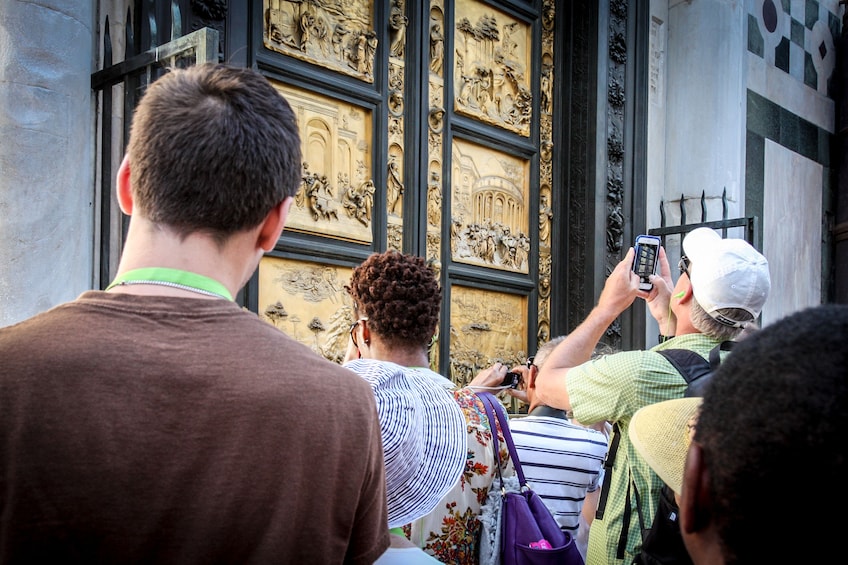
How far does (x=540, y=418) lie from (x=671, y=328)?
0.61m

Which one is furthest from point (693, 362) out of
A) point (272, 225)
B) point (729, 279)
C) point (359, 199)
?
point (359, 199)

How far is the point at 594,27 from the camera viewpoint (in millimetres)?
7344

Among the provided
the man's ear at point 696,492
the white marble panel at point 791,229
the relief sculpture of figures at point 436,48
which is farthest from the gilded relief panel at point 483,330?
the man's ear at point 696,492

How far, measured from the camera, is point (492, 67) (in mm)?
7051

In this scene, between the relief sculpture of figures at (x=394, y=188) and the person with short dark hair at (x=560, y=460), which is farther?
the relief sculpture of figures at (x=394, y=188)

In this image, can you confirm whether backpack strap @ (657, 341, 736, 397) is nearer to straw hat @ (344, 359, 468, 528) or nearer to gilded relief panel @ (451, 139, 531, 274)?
straw hat @ (344, 359, 468, 528)

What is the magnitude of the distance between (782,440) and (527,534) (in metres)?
1.50

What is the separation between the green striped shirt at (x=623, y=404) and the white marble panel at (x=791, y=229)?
6.41 metres

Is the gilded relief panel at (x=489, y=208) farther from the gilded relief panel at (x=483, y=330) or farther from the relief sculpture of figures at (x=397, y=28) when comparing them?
the relief sculpture of figures at (x=397, y=28)

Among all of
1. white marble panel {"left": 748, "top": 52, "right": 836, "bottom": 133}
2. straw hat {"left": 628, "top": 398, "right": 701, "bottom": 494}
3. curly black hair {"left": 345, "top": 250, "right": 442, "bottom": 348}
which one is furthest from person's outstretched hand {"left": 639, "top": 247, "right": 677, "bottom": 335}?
white marble panel {"left": 748, "top": 52, "right": 836, "bottom": 133}

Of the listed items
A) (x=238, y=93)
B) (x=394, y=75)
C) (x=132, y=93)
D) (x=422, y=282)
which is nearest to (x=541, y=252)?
(x=394, y=75)

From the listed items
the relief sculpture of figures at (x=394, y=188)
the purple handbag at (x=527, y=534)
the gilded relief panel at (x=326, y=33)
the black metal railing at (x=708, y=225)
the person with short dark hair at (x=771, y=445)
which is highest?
the gilded relief panel at (x=326, y=33)

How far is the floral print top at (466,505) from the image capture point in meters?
2.21

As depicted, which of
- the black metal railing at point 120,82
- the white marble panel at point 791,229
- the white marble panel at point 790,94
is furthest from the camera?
the white marble panel at point 791,229
